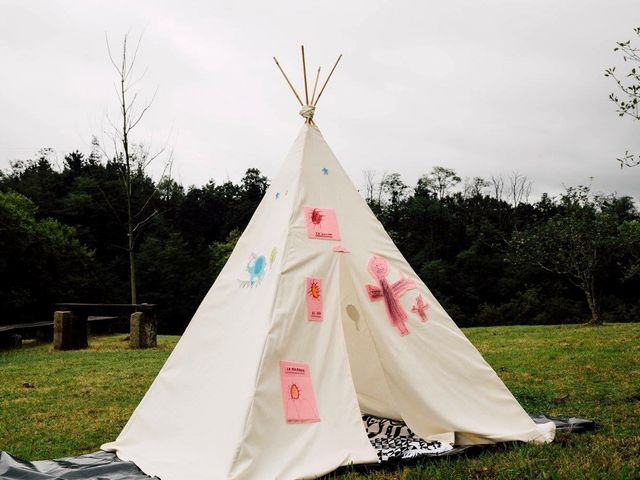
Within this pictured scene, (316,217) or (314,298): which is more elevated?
(316,217)

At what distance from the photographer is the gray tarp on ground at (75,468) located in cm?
337

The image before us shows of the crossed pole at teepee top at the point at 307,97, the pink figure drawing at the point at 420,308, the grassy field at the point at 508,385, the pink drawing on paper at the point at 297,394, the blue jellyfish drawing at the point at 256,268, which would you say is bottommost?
the grassy field at the point at 508,385

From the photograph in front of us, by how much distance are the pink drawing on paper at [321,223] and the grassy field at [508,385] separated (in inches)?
63.0

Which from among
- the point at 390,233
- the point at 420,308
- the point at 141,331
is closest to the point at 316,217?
the point at 420,308

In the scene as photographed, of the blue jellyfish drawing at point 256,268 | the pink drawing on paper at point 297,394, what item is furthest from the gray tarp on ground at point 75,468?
the blue jellyfish drawing at point 256,268

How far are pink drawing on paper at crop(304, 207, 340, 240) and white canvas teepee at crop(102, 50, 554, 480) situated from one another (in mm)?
10

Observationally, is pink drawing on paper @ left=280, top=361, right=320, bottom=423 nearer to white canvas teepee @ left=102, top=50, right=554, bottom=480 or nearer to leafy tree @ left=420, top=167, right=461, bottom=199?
white canvas teepee @ left=102, top=50, right=554, bottom=480

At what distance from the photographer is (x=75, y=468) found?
11.7ft

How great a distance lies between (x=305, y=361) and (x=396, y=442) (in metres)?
1.00

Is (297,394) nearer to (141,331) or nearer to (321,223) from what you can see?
(321,223)

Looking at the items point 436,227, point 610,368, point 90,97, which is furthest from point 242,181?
point 610,368

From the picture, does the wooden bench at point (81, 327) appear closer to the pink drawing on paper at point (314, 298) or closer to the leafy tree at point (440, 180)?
the pink drawing on paper at point (314, 298)

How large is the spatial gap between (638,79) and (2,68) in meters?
14.6

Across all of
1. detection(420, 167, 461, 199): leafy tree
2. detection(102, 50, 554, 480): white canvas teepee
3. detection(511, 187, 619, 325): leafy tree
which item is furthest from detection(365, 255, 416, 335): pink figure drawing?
detection(420, 167, 461, 199): leafy tree
